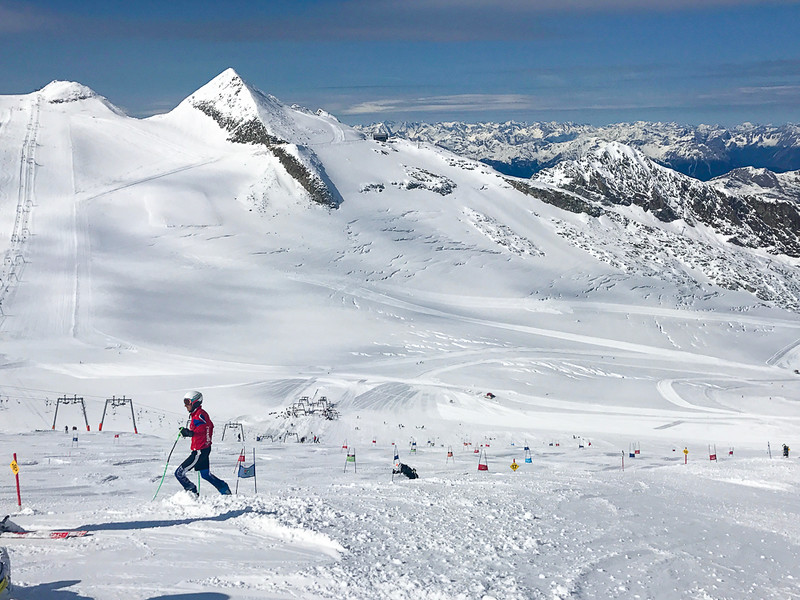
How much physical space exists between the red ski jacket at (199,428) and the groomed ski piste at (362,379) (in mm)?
1041

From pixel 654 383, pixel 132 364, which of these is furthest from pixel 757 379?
pixel 132 364

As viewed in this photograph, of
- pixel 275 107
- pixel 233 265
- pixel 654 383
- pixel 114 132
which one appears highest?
pixel 275 107

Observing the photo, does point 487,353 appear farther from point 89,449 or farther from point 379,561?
point 379,561

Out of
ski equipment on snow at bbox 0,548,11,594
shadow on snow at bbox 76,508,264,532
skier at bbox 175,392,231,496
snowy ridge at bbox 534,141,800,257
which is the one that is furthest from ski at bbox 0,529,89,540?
snowy ridge at bbox 534,141,800,257

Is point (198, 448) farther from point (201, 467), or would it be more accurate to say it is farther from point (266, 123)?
point (266, 123)

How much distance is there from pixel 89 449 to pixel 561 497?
41.2 ft

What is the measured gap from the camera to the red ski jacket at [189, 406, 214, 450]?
457 inches

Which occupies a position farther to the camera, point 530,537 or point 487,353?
point 487,353

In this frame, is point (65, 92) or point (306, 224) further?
point (65, 92)

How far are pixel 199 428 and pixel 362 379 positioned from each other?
34280mm

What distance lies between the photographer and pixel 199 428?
11648 mm

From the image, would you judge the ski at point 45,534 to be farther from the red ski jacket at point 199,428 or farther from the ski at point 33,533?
the red ski jacket at point 199,428

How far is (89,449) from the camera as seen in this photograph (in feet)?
61.5

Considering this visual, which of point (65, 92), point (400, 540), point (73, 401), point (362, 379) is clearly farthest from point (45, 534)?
point (65, 92)
